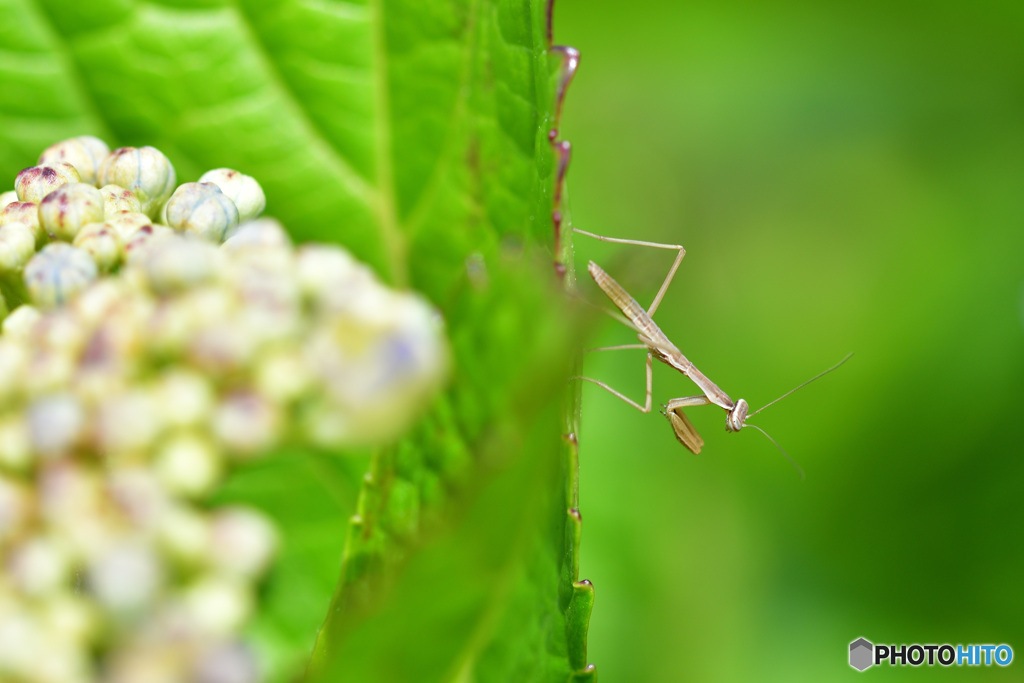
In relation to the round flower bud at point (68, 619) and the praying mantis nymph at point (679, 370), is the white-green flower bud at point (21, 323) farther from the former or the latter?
the praying mantis nymph at point (679, 370)

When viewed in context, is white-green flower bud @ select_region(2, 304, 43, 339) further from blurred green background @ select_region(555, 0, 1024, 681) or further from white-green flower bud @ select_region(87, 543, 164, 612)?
blurred green background @ select_region(555, 0, 1024, 681)

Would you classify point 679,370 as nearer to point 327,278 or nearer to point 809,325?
point 809,325

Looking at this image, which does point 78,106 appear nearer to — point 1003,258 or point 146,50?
point 146,50

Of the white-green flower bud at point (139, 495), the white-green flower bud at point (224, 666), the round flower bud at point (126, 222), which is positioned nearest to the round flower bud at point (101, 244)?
the round flower bud at point (126, 222)

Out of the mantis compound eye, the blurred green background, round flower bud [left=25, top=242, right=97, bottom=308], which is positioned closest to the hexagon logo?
the blurred green background

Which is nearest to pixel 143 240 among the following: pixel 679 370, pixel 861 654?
pixel 679 370

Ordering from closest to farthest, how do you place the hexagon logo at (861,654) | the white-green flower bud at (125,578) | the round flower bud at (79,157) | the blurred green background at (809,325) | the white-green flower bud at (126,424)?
the white-green flower bud at (125,578) < the white-green flower bud at (126,424) < the round flower bud at (79,157) < the hexagon logo at (861,654) < the blurred green background at (809,325)
